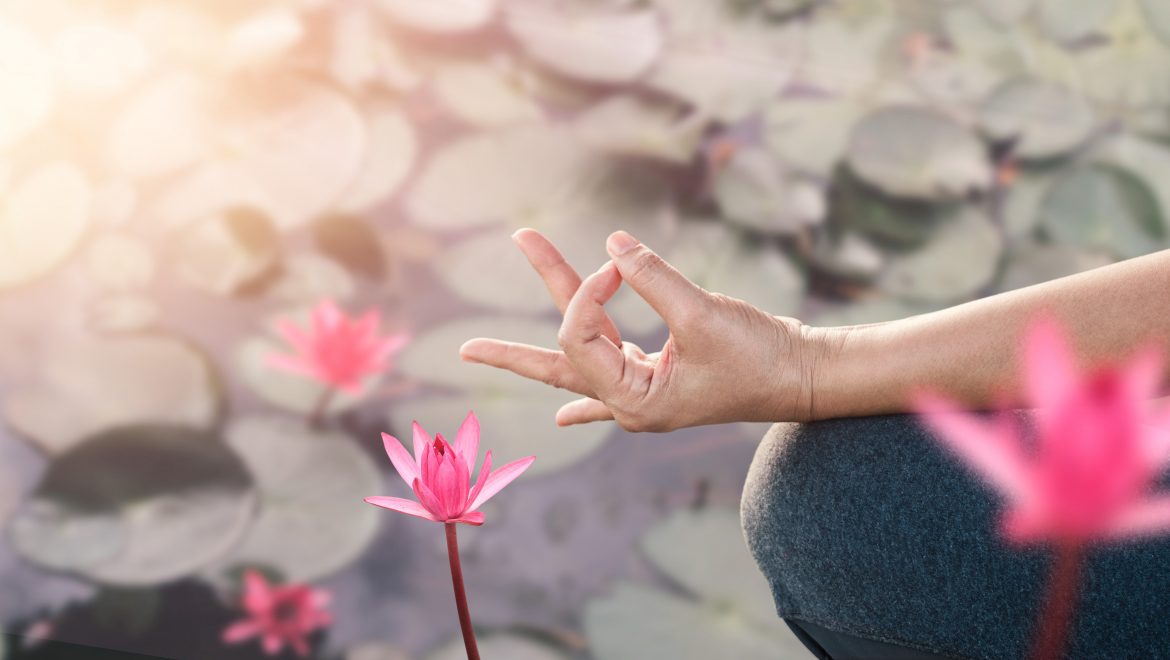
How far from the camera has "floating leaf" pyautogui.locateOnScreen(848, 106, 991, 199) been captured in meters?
1.09

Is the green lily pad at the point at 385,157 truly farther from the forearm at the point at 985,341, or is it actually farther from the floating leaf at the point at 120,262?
the forearm at the point at 985,341

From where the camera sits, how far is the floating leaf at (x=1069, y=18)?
3.59ft

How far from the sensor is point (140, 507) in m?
0.98

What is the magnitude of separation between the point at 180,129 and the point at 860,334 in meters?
0.91

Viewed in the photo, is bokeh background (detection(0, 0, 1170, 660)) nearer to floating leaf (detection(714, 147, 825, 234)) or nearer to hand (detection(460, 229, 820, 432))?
floating leaf (detection(714, 147, 825, 234))

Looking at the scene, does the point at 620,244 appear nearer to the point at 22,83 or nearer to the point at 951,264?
the point at 951,264

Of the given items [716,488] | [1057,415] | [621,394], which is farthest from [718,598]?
[1057,415]

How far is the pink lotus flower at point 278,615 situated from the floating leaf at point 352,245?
37 centimetres

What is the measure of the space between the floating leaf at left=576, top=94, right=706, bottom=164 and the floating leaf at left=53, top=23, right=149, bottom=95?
1.82 ft

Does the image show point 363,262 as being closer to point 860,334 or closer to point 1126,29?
point 860,334

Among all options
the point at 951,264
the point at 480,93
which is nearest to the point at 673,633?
the point at 951,264

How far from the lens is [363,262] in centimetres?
104

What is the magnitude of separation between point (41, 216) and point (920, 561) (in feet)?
3.55

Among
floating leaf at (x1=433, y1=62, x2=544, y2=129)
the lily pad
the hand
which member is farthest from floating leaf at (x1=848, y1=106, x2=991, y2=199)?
the lily pad
